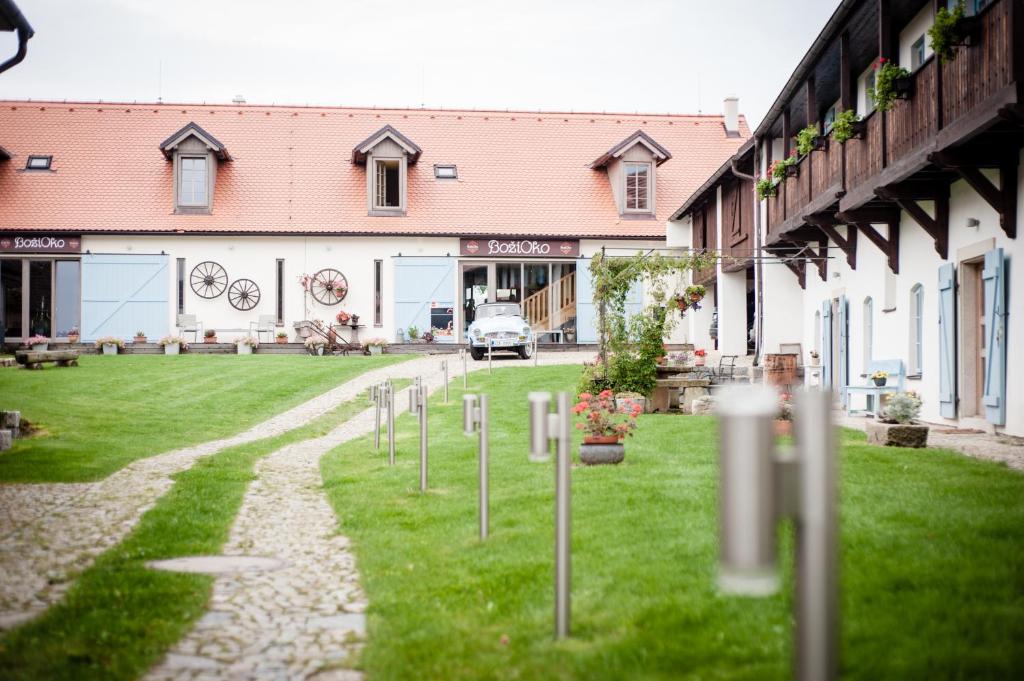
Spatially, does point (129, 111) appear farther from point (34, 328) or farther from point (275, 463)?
point (275, 463)

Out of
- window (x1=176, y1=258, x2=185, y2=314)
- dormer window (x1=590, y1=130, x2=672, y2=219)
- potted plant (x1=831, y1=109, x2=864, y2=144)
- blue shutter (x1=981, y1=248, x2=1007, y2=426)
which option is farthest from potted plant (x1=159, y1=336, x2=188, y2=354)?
blue shutter (x1=981, y1=248, x2=1007, y2=426)

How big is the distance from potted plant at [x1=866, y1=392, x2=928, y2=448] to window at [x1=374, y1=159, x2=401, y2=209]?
23.0m

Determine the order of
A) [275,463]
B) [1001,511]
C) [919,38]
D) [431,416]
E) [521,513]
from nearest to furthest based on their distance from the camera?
1. [1001,511]
2. [521,513]
3. [275,463]
4. [919,38]
5. [431,416]

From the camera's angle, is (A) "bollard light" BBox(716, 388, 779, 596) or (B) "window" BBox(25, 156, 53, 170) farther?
(B) "window" BBox(25, 156, 53, 170)

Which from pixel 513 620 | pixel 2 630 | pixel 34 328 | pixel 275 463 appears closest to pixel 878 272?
pixel 275 463

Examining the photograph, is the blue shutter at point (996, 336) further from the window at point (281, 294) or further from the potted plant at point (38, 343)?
the potted plant at point (38, 343)

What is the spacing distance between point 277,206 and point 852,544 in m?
28.6

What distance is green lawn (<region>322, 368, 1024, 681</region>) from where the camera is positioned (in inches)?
172

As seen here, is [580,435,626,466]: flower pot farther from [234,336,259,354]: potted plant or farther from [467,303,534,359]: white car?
[234,336,259,354]: potted plant

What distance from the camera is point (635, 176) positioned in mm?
34062

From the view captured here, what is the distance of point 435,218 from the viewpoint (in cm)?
3294

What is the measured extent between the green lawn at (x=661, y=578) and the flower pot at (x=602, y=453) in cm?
22

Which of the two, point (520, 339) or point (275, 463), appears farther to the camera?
point (520, 339)

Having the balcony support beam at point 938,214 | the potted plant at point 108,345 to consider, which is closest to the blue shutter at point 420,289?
the potted plant at point 108,345
